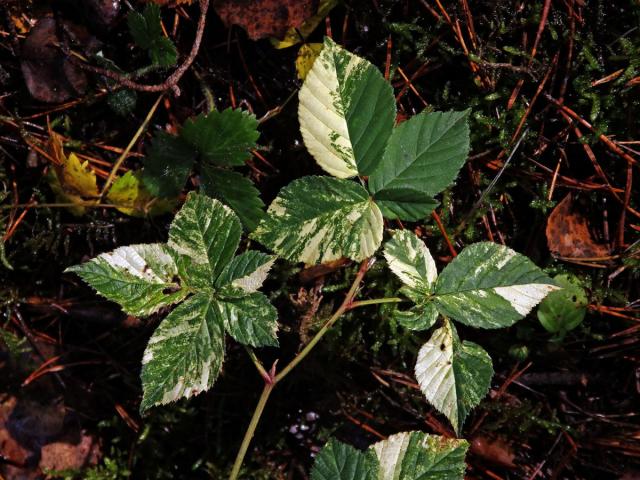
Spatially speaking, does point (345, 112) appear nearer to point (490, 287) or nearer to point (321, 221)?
point (321, 221)

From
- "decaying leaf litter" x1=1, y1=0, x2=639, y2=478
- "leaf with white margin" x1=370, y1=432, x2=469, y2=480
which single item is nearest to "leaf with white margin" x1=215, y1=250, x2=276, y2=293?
"decaying leaf litter" x1=1, y1=0, x2=639, y2=478

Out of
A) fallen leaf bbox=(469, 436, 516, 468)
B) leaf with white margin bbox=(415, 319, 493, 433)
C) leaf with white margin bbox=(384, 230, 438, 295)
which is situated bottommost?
fallen leaf bbox=(469, 436, 516, 468)

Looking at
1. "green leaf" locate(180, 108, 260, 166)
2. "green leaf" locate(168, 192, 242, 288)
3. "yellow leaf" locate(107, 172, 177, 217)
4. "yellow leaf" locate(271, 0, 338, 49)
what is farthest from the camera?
"yellow leaf" locate(107, 172, 177, 217)

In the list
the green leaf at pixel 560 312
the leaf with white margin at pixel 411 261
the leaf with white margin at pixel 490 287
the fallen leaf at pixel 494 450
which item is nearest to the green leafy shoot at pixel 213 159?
the leaf with white margin at pixel 411 261

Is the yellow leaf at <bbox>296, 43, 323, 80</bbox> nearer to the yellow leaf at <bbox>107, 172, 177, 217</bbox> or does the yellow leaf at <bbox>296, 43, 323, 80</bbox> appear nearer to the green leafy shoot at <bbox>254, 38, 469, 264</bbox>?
the green leafy shoot at <bbox>254, 38, 469, 264</bbox>

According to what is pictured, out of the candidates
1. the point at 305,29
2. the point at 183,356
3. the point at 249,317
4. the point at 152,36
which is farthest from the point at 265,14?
the point at 183,356

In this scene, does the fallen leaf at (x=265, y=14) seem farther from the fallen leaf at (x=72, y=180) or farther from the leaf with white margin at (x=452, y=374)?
the leaf with white margin at (x=452, y=374)

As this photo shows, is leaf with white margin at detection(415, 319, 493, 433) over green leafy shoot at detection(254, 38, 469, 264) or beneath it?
beneath
